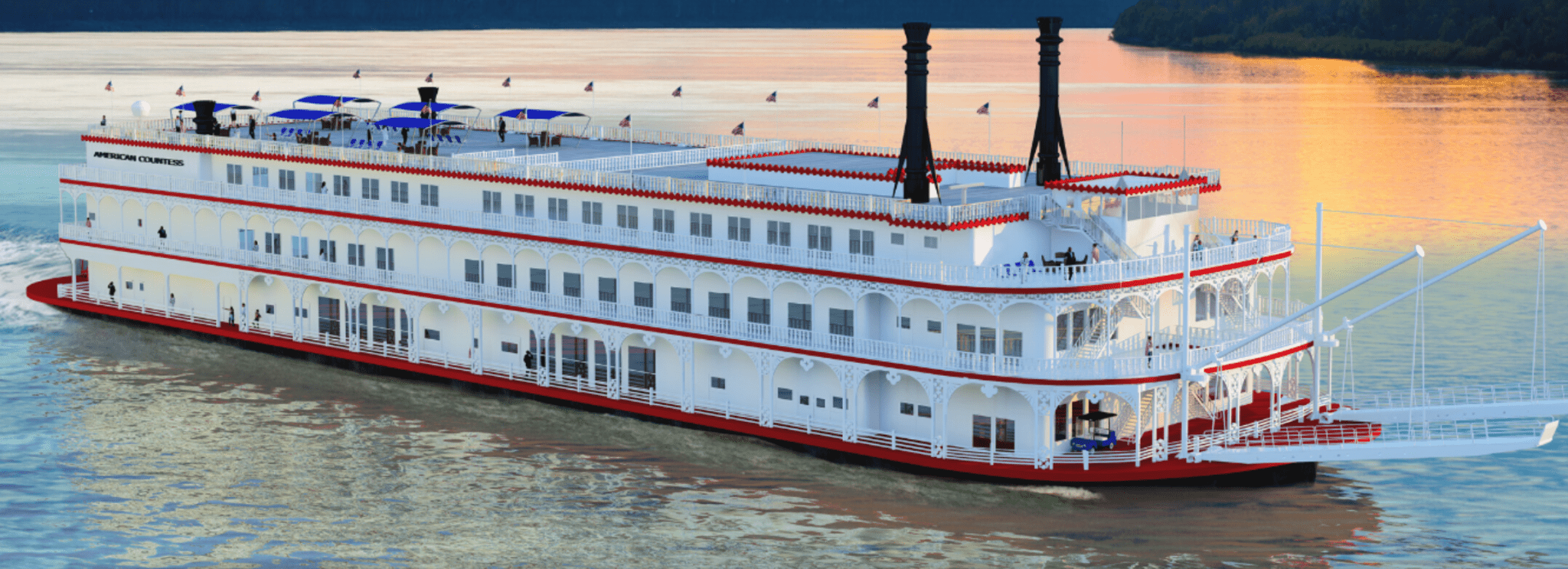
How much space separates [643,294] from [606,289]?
172 cm

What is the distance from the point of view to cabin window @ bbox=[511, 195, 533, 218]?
62.8m

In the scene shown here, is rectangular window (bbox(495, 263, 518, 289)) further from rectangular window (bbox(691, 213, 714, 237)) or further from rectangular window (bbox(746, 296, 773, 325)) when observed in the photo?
rectangular window (bbox(746, 296, 773, 325))

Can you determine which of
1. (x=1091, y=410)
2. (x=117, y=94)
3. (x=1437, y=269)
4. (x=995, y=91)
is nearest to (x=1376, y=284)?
(x=1437, y=269)

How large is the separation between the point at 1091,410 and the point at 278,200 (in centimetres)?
3485

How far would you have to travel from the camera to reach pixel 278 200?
70.0 meters

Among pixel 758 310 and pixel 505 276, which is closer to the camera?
pixel 758 310

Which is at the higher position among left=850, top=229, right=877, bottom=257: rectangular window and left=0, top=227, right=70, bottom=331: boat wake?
left=850, top=229, right=877, bottom=257: rectangular window

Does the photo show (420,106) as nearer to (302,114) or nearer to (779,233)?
(302,114)

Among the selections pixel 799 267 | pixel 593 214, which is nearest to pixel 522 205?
pixel 593 214

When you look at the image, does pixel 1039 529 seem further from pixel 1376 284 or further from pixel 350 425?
pixel 1376 284

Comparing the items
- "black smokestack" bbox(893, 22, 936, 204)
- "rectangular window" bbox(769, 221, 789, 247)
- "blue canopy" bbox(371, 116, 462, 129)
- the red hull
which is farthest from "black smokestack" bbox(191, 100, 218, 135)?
"black smokestack" bbox(893, 22, 936, 204)

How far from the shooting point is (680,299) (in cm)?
5859

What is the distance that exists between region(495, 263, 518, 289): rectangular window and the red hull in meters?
3.40

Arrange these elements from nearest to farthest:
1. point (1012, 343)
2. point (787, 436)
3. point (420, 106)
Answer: point (1012, 343)
point (787, 436)
point (420, 106)
